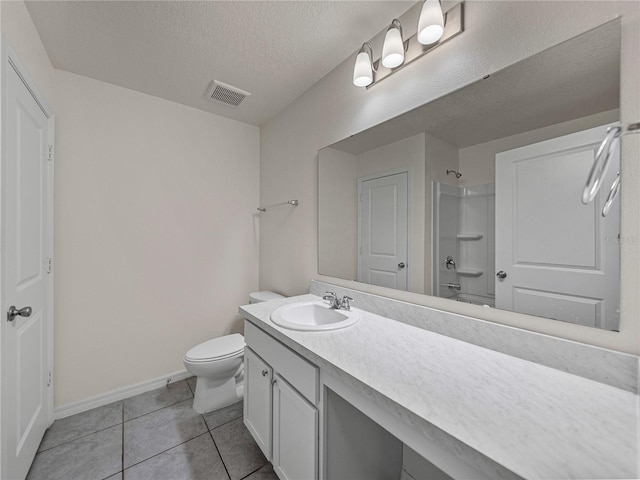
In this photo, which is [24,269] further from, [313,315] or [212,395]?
[313,315]

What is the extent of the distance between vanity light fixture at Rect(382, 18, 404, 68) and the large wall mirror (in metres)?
0.25

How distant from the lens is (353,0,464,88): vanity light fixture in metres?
1.06

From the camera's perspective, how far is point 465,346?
1.00 m

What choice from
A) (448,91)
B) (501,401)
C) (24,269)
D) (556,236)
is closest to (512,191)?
(556,236)

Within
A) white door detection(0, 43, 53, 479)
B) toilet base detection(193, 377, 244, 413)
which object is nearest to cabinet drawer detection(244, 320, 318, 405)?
toilet base detection(193, 377, 244, 413)

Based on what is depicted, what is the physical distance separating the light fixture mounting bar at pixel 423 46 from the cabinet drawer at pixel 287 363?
1.44m

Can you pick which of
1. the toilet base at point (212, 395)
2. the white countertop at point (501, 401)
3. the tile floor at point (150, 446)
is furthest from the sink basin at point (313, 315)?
the toilet base at point (212, 395)

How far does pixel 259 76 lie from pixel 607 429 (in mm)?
2301

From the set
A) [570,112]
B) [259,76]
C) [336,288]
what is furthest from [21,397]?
[570,112]

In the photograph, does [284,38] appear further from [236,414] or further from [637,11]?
[236,414]

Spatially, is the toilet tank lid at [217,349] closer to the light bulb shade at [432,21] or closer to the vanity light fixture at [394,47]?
the vanity light fixture at [394,47]

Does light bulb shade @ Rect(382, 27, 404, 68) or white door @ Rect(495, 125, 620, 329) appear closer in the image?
white door @ Rect(495, 125, 620, 329)

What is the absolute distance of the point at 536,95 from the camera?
3.04 feet

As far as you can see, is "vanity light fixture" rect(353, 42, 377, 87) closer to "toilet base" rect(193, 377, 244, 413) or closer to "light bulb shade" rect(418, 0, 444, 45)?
"light bulb shade" rect(418, 0, 444, 45)
